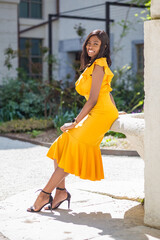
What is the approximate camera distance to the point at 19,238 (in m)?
3.39

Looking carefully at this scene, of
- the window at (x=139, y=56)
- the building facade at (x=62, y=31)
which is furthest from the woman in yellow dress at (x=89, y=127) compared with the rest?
the window at (x=139, y=56)

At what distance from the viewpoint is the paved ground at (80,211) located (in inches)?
136

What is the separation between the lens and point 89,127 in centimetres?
390

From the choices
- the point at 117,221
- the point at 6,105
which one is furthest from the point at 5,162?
the point at 6,105

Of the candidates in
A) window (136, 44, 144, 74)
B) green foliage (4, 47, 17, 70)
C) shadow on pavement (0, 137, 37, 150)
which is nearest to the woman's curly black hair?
shadow on pavement (0, 137, 37, 150)

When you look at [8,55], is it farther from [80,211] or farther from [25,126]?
[80,211]

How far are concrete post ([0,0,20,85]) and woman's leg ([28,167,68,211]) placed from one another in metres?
9.77

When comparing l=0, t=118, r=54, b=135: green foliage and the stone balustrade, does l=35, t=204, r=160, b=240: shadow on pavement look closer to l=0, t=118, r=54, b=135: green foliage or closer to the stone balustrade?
the stone balustrade

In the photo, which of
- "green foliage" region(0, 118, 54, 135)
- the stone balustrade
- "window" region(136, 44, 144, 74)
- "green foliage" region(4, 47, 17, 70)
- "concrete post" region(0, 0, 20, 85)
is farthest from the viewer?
"window" region(136, 44, 144, 74)

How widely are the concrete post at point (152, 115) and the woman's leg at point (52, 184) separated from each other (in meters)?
0.84

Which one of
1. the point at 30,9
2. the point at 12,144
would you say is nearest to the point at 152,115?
the point at 12,144

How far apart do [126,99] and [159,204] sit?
8.43m

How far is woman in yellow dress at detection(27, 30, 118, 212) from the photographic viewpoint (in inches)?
154

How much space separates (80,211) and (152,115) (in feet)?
4.02
